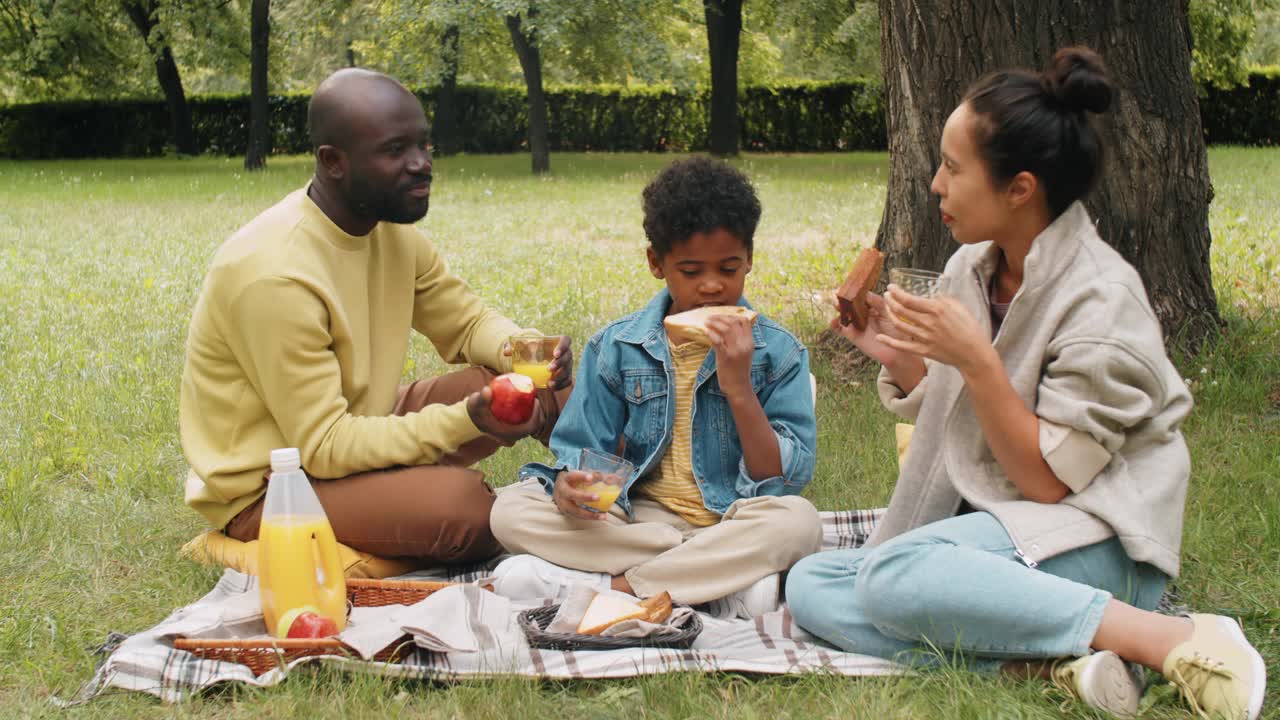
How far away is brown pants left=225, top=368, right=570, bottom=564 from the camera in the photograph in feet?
11.8

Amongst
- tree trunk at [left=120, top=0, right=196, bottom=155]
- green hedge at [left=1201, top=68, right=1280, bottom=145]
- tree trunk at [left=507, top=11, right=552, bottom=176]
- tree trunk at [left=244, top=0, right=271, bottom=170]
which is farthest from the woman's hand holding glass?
green hedge at [left=1201, top=68, right=1280, bottom=145]

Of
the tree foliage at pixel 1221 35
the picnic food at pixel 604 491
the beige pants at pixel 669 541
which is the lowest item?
the beige pants at pixel 669 541

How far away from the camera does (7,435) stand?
507 cm

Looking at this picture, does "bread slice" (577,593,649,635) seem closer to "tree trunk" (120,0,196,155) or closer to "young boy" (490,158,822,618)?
"young boy" (490,158,822,618)

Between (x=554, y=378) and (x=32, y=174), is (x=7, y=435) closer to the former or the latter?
(x=554, y=378)

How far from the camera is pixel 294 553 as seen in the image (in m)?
3.07

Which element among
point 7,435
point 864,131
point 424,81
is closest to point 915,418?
point 7,435

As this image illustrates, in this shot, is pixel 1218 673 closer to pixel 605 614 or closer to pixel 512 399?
pixel 605 614

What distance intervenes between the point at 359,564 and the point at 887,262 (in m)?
3.10

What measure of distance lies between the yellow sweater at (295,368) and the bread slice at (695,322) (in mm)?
671

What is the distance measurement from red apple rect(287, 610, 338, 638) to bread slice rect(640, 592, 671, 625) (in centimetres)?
82

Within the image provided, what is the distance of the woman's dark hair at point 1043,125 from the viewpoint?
2.79 m

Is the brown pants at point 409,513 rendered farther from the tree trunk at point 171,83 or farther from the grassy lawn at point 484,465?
the tree trunk at point 171,83

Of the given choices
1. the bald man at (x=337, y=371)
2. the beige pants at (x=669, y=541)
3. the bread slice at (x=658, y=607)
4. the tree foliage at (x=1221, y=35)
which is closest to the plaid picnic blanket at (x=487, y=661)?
the bread slice at (x=658, y=607)
